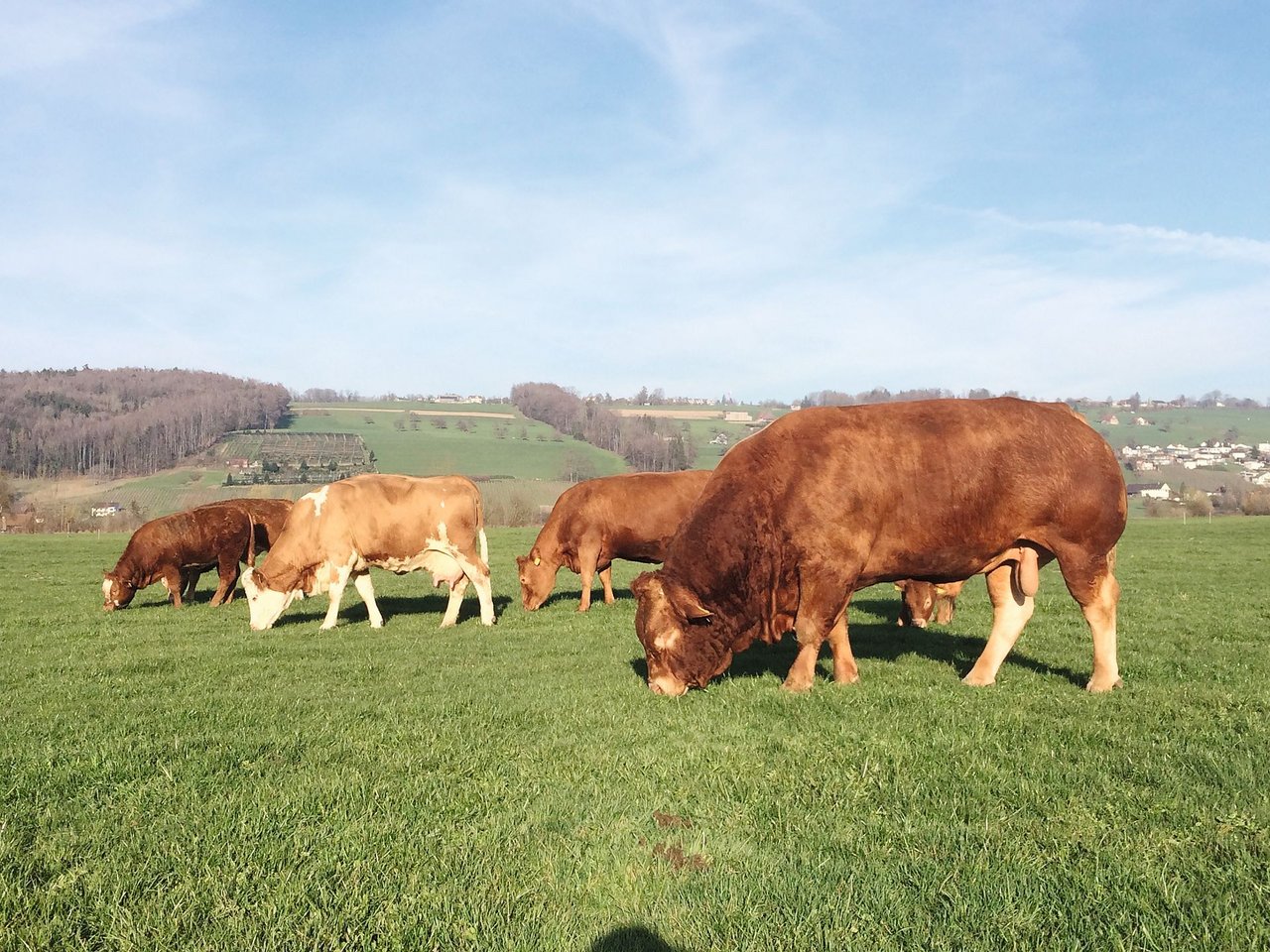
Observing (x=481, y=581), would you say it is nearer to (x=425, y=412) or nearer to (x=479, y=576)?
(x=479, y=576)

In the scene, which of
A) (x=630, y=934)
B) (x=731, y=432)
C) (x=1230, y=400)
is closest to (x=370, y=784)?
(x=630, y=934)

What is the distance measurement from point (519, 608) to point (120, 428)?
102 metres

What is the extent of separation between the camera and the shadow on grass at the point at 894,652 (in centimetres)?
922

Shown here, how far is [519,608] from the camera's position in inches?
670

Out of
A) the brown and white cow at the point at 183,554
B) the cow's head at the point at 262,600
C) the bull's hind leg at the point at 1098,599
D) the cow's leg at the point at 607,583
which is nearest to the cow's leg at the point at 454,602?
the cow's head at the point at 262,600

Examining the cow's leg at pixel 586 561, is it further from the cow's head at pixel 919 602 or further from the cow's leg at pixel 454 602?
the cow's head at pixel 919 602

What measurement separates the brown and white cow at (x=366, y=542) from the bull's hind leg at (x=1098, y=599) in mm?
10049

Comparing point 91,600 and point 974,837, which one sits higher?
point 974,837

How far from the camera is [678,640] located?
8039 mm

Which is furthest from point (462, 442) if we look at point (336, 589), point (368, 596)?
point (336, 589)

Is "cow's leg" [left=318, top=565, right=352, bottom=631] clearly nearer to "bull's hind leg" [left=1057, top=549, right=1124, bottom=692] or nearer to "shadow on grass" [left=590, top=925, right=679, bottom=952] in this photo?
"bull's hind leg" [left=1057, top=549, right=1124, bottom=692]

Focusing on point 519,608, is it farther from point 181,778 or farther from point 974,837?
point 974,837

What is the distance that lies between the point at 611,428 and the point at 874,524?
105047mm

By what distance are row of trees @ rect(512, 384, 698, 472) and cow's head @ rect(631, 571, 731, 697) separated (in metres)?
73.2
